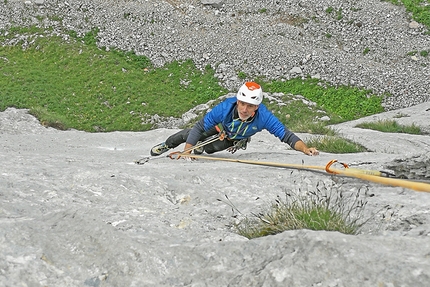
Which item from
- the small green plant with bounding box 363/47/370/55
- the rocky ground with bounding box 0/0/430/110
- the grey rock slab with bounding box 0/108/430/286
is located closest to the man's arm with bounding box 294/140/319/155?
the grey rock slab with bounding box 0/108/430/286

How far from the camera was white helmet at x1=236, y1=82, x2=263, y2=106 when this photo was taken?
8836mm

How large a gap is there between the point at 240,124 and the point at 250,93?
991mm

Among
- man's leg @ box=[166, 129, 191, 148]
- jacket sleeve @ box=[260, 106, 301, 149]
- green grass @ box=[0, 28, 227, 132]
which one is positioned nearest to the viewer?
jacket sleeve @ box=[260, 106, 301, 149]

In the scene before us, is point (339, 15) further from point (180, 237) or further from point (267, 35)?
point (180, 237)

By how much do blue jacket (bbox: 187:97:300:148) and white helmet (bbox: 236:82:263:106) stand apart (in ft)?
1.88

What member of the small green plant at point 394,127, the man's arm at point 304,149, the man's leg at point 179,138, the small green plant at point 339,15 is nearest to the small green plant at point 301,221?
the man's arm at point 304,149

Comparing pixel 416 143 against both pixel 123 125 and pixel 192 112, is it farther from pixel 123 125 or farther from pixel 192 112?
pixel 123 125

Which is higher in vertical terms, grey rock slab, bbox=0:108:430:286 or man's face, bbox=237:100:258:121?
man's face, bbox=237:100:258:121

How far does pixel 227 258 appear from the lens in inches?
148

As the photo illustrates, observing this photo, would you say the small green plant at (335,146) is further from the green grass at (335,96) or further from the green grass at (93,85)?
the green grass at (93,85)

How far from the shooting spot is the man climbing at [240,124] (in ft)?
29.4

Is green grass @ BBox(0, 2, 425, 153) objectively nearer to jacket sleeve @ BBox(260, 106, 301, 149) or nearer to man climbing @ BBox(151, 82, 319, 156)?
man climbing @ BBox(151, 82, 319, 156)

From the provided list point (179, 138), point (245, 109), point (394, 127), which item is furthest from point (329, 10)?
point (245, 109)

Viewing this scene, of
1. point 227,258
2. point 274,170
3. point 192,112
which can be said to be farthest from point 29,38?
point 227,258
